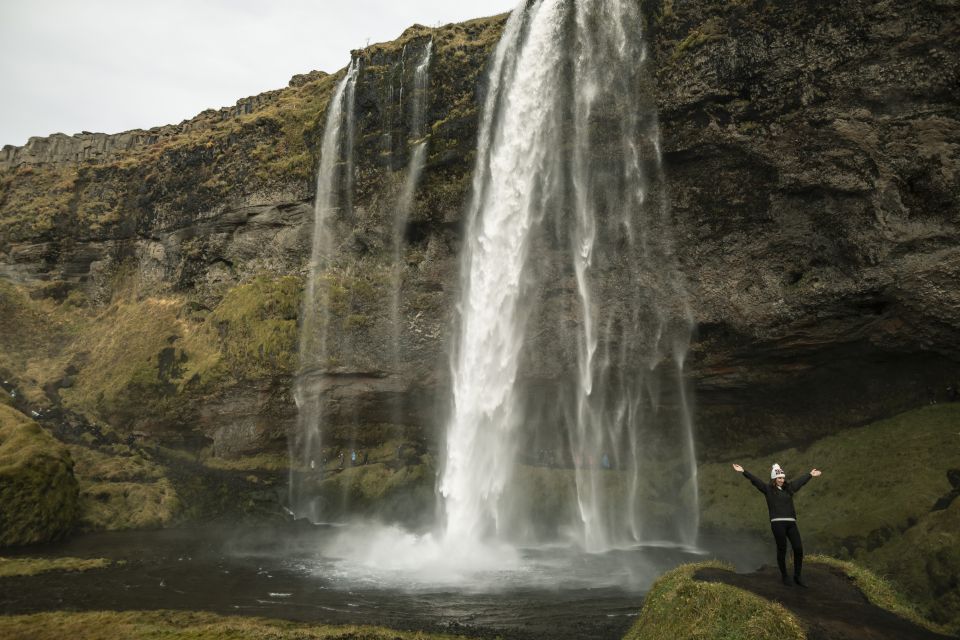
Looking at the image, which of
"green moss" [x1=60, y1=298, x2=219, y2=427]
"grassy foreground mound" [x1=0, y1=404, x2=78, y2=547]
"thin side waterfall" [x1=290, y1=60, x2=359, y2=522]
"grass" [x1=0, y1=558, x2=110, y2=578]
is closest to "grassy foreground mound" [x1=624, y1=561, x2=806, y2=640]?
"grass" [x1=0, y1=558, x2=110, y2=578]

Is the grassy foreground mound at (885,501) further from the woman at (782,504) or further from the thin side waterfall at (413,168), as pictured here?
the thin side waterfall at (413,168)

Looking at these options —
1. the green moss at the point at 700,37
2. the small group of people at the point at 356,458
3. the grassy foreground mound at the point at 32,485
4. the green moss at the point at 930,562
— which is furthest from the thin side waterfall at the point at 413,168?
the green moss at the point at 930,562

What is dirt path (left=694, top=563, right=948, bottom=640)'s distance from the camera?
32.5 feet

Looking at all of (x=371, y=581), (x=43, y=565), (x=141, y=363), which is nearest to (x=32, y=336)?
(x=141, y=363)

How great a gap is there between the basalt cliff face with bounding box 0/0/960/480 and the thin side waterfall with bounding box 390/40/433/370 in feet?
1.37

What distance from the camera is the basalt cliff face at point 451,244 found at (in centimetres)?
2303

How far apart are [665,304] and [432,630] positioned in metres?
17.9

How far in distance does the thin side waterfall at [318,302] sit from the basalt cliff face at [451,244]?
0.70 m

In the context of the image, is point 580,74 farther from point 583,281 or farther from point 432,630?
point 432,630

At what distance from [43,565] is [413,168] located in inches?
900

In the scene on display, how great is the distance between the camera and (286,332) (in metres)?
34.8

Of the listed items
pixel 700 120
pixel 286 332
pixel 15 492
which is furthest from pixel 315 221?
pixel 700 120

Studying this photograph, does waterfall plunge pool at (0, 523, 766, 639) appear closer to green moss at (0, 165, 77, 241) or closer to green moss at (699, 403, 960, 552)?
green moss at (699, 403, 960, 552)

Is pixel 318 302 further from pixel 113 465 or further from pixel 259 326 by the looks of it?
pixel 113 465
